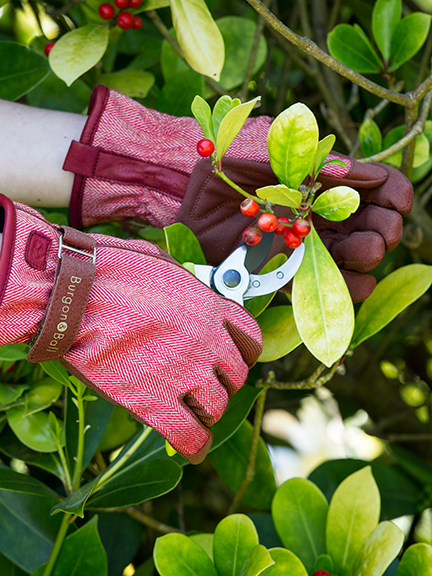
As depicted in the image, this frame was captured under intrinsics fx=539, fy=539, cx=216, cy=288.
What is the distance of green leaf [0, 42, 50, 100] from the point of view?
3.33 feet

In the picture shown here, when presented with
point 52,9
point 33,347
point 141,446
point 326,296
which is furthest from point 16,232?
point 52,9

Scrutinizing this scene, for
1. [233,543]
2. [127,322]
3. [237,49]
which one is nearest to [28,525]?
[233,543]

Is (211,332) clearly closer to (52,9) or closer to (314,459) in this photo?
(52,9)

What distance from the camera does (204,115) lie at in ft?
2.18

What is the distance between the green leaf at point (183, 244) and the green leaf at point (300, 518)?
444 millimetres

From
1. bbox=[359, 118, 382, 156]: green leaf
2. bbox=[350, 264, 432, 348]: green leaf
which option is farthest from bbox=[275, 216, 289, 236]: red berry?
bbox=[359, 118, 382, 156]: green leaf

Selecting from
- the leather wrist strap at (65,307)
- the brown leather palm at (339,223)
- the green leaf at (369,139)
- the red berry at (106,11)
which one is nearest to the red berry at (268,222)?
the brown leather palm at (339,223)

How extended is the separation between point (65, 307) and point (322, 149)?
373 mm

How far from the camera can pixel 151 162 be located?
884 millimetres

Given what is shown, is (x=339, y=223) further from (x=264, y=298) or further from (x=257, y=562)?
(x=257, y=562)

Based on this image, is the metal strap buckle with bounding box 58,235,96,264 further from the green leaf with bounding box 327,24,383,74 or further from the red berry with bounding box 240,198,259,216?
the green leaf with bounding box 327,24,383,74

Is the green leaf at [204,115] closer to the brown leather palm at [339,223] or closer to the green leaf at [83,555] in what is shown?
the brown leather palm at [339,223]

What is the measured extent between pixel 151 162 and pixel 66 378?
37 cm

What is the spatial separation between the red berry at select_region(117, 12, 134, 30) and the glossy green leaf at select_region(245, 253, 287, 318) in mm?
582
